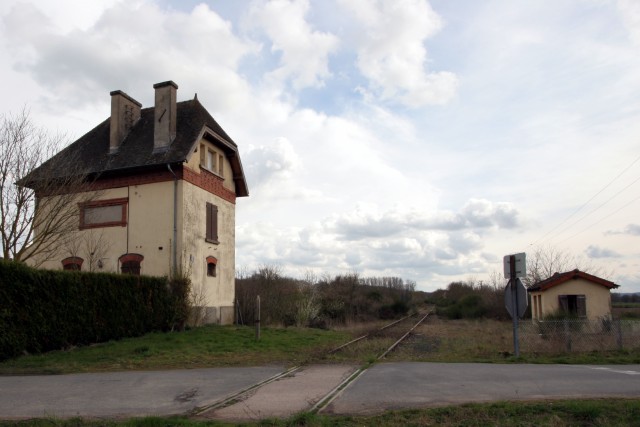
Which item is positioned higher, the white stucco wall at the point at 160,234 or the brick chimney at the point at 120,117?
the brick chimney at the point at 120,117

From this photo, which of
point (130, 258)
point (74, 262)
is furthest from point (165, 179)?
point (74, 262)

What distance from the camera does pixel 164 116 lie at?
2389 centimetres

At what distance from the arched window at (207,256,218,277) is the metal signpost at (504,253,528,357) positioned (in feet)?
46.5

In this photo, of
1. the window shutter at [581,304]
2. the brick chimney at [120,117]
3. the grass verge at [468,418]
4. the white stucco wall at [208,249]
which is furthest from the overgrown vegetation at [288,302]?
the grass verge at [468,418]

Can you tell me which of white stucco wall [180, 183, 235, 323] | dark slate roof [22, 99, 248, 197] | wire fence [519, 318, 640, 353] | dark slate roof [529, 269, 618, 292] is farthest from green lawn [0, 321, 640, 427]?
dark slate roof [529, 269, 618, 292]

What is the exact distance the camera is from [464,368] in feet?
39.2

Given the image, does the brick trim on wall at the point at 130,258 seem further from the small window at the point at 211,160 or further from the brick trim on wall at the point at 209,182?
the small window at the point at 211,160

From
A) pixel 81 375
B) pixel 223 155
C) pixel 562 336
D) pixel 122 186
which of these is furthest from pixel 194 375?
pixel 223 155

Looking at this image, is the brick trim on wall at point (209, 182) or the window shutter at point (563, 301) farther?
the window shutter at point (563, 301)

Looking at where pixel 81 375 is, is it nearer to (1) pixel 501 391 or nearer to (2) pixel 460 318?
(1) pixel 501 391

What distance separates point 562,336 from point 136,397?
12.2m

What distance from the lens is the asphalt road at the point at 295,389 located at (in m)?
7.73

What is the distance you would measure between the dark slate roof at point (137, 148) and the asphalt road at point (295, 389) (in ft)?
40.8

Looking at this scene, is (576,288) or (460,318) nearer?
(576,288)
